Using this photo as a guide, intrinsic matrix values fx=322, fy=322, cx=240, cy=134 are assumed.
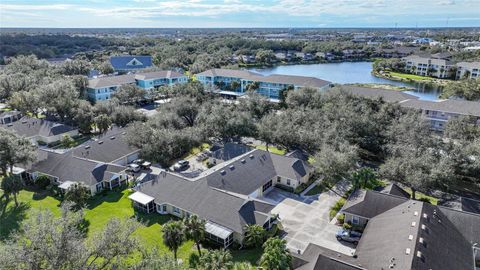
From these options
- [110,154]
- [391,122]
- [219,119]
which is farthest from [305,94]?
[110,154]

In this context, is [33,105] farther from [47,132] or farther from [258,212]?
[258,212]

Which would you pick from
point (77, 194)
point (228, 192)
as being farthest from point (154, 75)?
point (228, 192)

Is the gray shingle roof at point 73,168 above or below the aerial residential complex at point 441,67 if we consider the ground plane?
below

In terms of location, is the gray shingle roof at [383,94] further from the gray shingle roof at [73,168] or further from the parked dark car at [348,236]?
the gray shingle roof at [73,168]

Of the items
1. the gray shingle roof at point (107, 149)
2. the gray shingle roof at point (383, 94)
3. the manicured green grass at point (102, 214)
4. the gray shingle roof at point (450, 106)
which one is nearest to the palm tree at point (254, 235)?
the manicured green grass at point (102, 214)

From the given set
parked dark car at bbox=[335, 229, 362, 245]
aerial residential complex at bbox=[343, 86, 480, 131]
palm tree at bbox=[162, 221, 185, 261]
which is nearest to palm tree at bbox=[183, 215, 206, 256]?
palm tree at bbox=[162, 221, 185, 261]
